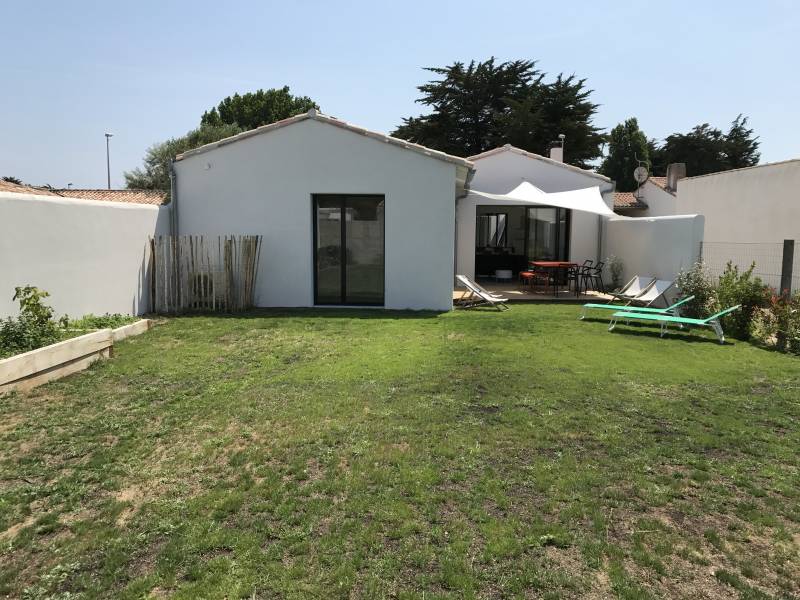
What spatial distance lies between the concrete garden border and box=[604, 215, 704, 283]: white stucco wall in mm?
12390

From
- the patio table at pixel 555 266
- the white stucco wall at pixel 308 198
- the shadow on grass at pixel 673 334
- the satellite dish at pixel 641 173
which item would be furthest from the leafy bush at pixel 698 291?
the satellite dish at pixel 641 173

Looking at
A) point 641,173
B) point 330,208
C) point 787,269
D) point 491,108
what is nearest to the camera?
point 787,269

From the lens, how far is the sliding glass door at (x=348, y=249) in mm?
13500

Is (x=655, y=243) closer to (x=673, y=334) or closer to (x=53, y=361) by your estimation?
(x=673, y=334)

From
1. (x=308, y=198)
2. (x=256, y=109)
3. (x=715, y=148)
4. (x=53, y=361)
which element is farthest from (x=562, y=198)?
(x=256, y=109)

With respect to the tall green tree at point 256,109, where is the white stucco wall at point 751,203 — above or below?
below

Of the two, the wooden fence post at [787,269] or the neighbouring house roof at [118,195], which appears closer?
the wooden fence post at [787,269]

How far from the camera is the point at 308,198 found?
1333 centimetres

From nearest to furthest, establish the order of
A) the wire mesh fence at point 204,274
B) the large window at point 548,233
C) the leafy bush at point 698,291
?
1. the leafy bush at point 698,291
2. the wire mesh fence at point 204,274
3. the large window at point 548,233

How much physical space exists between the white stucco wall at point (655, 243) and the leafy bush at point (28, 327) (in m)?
13.0

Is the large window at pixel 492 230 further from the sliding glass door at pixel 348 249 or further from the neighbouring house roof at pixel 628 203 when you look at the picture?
A: the neighbouring house roof at pixel 628 203

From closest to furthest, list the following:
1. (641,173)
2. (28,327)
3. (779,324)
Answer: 1. (28,327)
2. (779,324)
3. (641,173)

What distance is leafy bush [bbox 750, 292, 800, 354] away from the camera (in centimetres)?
959

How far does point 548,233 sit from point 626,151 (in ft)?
92.3
